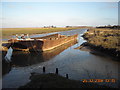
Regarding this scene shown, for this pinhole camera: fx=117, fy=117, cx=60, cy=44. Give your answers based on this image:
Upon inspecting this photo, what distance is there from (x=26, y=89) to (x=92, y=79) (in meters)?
6.14

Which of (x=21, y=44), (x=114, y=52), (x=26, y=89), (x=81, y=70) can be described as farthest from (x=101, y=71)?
(x=21, y=44)

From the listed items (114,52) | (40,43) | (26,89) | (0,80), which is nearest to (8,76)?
(0,80)

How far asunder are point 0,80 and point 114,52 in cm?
1648

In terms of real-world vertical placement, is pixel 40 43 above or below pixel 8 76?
above

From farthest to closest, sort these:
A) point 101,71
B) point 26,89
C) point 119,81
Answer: point 101,71 → point 119,81 → point 26,89

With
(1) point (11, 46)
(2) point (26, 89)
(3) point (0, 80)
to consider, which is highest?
(1) point (11, 46)

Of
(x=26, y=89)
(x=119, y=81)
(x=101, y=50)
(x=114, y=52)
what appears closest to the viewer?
(x=26, y=89)

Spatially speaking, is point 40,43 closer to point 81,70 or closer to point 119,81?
point 81,70

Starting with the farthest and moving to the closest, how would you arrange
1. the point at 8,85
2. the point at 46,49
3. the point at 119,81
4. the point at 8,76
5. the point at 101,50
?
1. the point at 46,49
2. the point at 101,50
3. the point at 8,76
4. the point at 119,81
5. the point at 8,85

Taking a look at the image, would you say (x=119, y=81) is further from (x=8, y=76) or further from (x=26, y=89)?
(x=8, y=76)

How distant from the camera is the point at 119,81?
10.4 m

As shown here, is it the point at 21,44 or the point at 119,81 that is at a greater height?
the point at 21,44

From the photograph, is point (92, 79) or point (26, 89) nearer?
point (26, 89)

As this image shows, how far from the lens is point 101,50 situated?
2244 centimetres
